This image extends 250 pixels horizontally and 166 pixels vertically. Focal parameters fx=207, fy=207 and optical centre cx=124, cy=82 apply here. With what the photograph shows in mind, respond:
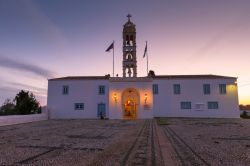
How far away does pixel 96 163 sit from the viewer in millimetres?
4820

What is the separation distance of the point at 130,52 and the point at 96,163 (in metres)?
21.6

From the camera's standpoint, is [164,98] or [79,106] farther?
[164,98]

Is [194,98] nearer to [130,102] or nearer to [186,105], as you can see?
[186,105]

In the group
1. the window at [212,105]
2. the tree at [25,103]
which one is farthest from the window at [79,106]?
the window at [212,105]

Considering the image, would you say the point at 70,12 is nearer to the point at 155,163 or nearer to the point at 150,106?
the point at 150,106

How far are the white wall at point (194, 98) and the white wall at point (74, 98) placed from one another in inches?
302

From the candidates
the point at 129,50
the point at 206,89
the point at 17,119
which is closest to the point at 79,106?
the point at 17,119

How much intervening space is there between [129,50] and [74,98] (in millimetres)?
9851

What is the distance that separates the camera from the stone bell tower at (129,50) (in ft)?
83.1

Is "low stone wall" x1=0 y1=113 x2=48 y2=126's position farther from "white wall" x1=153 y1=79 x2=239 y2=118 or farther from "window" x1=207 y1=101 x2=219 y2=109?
"window" x1=207 y1=101 x2=219 y2=109

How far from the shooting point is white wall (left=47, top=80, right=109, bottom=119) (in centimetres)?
2767

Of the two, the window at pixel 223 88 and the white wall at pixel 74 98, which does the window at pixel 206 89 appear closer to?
Answer: the window at pixel 223 88

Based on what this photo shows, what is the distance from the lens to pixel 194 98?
28.0 meters

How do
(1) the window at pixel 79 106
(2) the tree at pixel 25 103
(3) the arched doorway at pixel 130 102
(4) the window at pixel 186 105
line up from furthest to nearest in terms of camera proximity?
(2) the tree at pixel 25 103 < (4) the window at pixel 186 105 < (1) the window at pixel 79 106 < (3) the arched doorway at pixel 130 102
